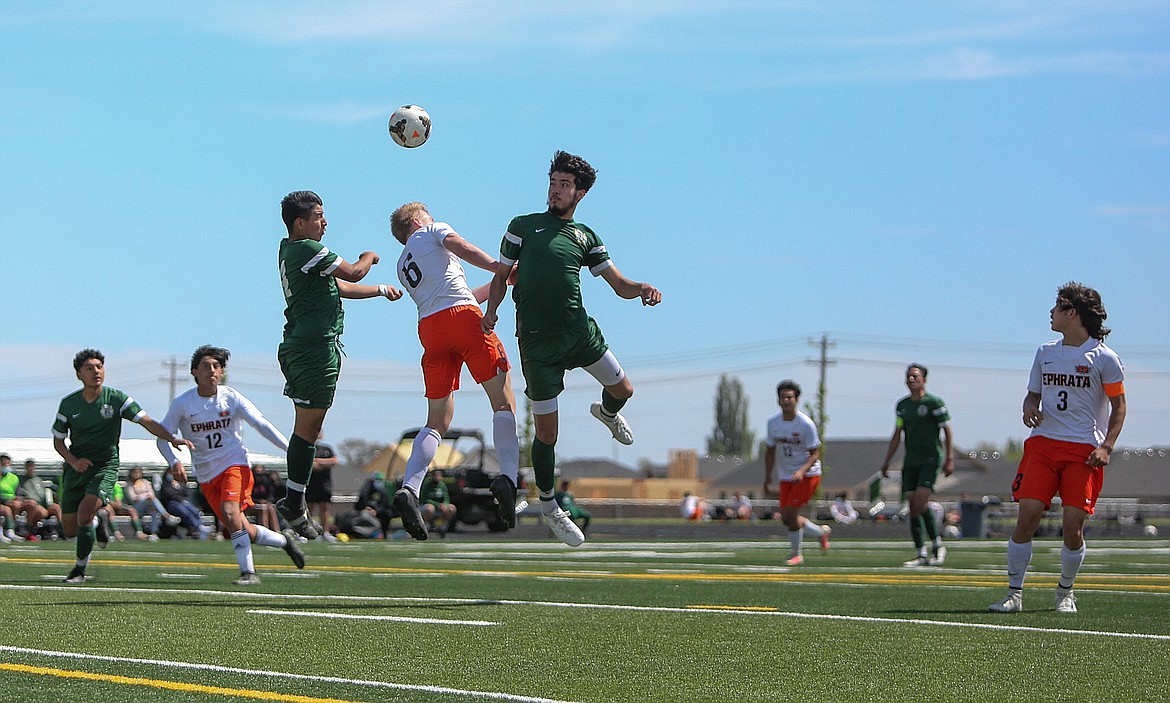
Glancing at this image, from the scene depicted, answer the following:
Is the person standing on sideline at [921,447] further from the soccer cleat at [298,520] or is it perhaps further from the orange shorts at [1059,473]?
the soccer cleat at [298,520]

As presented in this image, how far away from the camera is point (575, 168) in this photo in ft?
32.3

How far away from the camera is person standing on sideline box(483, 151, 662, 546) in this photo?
9672 millimetres

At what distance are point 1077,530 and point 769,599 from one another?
2.18m

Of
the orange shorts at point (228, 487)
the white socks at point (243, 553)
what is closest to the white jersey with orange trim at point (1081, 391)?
the white socks at point (243, 553)

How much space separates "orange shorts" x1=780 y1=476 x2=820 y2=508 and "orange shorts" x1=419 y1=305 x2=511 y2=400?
8.54 metres

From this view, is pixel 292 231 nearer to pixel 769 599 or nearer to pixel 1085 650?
pixel 769 599

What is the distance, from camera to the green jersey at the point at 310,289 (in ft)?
35.1

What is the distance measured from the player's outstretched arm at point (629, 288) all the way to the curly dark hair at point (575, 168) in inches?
23.8

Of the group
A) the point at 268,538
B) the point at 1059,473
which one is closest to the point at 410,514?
the point at 268,538

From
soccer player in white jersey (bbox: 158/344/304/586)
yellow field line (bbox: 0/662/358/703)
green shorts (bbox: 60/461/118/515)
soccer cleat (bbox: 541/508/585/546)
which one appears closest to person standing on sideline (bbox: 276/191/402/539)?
soccer cleat (bbox: 541/508/585/546)

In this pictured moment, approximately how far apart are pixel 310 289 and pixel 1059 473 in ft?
17.5

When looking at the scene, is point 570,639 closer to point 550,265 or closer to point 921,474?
point 550,265

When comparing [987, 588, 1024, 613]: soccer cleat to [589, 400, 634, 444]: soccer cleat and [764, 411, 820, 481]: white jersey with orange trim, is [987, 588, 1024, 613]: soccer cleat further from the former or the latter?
[764, 411, 820, 481]: white jersey with orange trim

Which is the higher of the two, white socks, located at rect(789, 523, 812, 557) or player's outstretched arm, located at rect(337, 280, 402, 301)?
player's outstretched arm, located at rect(337, 280, 402, 301)
